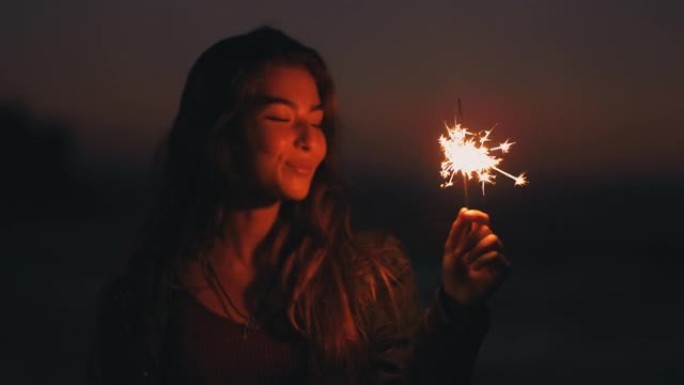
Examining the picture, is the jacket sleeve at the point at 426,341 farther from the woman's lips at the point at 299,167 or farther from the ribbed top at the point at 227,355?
the woman's lips at the point at 299,167

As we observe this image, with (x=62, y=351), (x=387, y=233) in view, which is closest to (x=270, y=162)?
(x=387, y=233)

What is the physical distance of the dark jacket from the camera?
2877mm

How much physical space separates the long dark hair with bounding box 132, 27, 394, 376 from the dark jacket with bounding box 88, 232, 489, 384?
0.05m

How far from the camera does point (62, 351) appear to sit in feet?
22.9

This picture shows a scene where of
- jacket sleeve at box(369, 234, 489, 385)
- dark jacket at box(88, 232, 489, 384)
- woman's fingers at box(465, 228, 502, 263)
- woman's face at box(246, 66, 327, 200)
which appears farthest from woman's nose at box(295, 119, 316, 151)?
woman's fingers at box(465, 228, 502, 263)

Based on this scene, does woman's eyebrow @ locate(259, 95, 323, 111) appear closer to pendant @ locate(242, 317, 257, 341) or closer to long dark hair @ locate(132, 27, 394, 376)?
long dark hair @ locate(132, 27, 394, 376)

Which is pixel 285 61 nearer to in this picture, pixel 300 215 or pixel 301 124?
pixel 301 124

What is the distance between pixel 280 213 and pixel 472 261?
2.40 feet

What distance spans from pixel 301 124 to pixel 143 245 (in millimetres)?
624

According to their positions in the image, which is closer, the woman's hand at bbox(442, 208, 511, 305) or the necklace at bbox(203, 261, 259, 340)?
the woman's hand at bbox(442, 208, 511, 305)

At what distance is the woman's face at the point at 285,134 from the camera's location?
3131 mm

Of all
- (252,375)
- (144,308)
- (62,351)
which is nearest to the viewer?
(252,375)

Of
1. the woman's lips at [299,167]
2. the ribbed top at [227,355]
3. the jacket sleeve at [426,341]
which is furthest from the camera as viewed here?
the woman's lips at [299,167]

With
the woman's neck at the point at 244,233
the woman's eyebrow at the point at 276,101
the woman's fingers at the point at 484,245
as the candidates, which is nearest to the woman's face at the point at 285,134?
the woman's eyebrow at the point at 276,101
